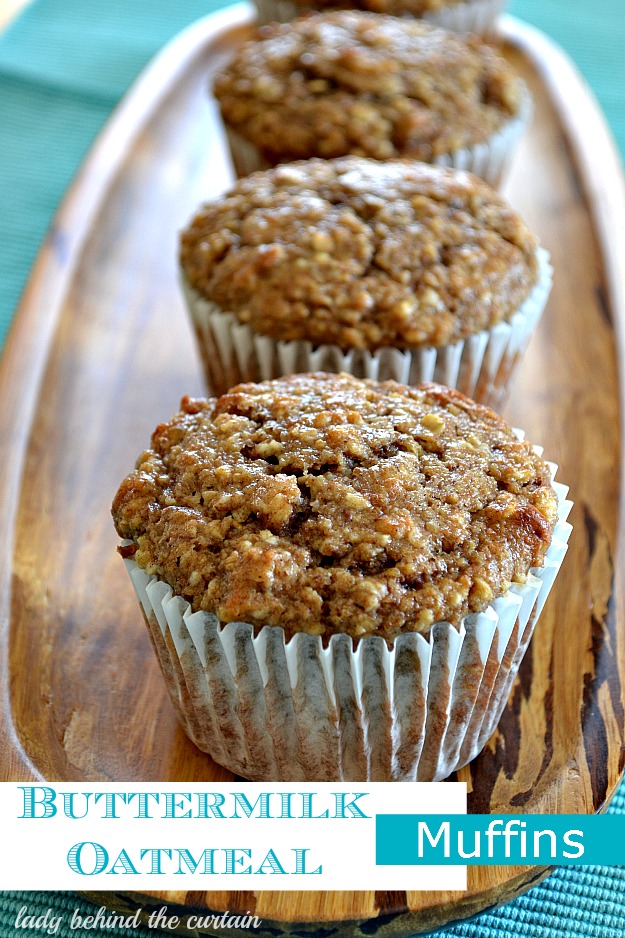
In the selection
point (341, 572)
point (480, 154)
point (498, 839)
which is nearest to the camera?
point (341, 572)

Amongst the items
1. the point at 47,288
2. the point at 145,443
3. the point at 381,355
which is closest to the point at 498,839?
the point at 381,355

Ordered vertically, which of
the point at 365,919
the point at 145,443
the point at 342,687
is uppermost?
the point at 342,687

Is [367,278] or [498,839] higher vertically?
[367,278]

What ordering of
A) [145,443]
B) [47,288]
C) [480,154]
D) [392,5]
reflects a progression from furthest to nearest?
[392,5] → [480,154] → [47,288] → [145,443]

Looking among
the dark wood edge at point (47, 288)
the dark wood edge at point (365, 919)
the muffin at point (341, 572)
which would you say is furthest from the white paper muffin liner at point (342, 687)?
the dark wood edge at point (47, 288)

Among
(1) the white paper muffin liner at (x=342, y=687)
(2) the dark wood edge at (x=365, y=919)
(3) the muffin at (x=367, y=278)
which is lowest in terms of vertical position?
(2) the dark wood edge at (x=365, y=919)

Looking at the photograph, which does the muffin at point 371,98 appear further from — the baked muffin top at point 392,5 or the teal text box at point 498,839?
the teal text box at point 498,839

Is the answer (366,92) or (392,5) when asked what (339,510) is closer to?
(366,92)
